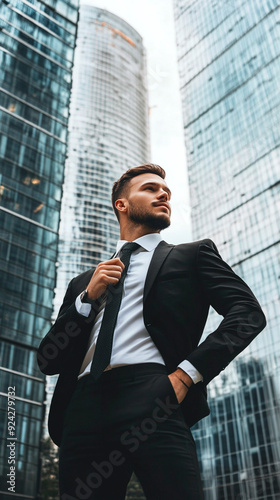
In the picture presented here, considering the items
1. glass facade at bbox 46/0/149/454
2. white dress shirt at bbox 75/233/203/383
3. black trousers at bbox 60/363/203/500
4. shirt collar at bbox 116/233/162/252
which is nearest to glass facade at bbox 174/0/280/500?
glass facade at bbox 46/0/149/454

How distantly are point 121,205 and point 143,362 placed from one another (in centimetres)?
123

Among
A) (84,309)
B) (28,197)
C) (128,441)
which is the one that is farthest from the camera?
(28,197)

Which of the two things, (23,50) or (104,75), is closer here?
(23,50)

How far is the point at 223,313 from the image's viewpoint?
2615 millimetres

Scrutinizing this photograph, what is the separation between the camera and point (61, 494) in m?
2.35

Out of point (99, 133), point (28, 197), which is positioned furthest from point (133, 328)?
point (99, 133)

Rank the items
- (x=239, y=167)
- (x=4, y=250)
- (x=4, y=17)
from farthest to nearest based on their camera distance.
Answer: (x=239, y=167)
(x=4, y=17)
(x=4, y=250)

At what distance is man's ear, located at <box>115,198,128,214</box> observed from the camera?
3263 mm

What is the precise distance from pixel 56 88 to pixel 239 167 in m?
31.3

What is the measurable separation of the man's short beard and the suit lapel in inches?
4.7

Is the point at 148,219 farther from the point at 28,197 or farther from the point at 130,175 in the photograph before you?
the point at 28,197

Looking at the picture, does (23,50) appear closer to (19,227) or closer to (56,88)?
(56,88)

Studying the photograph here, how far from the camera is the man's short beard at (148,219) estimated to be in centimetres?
306

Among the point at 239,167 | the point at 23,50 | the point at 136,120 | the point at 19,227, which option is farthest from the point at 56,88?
the point at 136,120
